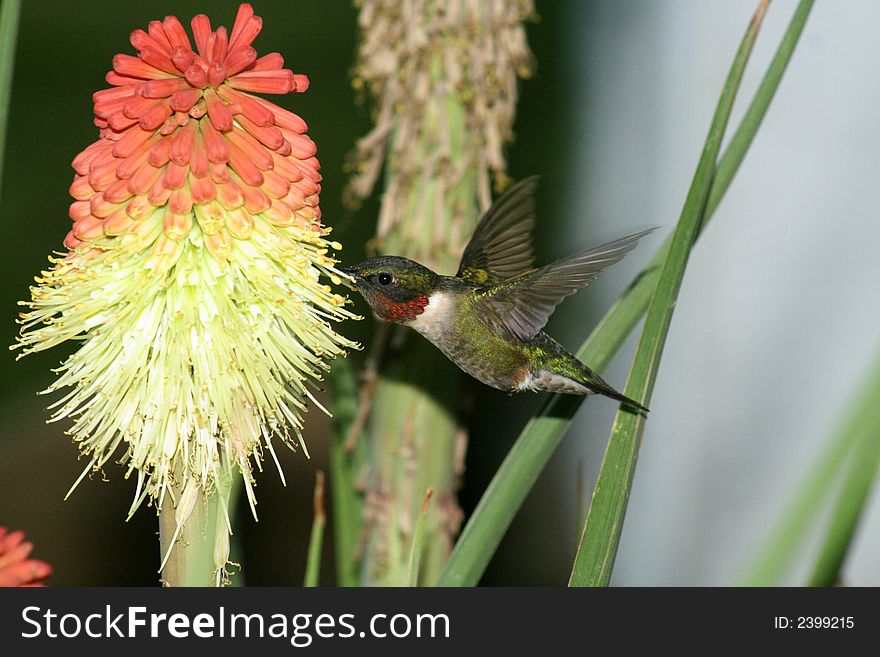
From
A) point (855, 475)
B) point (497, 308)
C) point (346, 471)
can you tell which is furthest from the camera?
point (346, 471)

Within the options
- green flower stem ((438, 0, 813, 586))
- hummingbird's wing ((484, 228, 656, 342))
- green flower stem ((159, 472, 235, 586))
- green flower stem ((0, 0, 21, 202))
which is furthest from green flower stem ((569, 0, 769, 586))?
green flower stem ((0, 0, 21, 202))

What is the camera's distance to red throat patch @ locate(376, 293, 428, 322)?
1045 millimetres

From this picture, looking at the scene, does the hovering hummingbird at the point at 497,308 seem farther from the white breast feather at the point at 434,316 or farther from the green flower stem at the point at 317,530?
the green flower stem at the point at 317,530

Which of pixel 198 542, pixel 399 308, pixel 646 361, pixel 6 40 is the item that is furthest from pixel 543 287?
pixel 6 40

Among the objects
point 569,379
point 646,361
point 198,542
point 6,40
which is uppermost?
point 6,40

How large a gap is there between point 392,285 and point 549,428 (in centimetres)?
26

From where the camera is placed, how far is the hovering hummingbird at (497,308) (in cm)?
105

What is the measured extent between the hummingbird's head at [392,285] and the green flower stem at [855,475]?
0.50 meters

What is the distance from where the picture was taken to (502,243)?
1.23 m

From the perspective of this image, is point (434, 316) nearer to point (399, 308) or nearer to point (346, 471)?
point (399, 308)

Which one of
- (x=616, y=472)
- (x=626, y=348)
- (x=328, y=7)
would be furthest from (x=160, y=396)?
(x=328, y=7)

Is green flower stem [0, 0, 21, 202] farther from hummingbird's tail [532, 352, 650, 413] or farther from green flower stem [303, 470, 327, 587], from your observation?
hummingbird's tail [532, 352, 650, 413]

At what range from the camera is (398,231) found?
1506mm

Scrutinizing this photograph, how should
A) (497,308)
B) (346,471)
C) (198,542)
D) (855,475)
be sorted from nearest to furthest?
(198,542) → (855,475) → (497,308) → (346,471)
